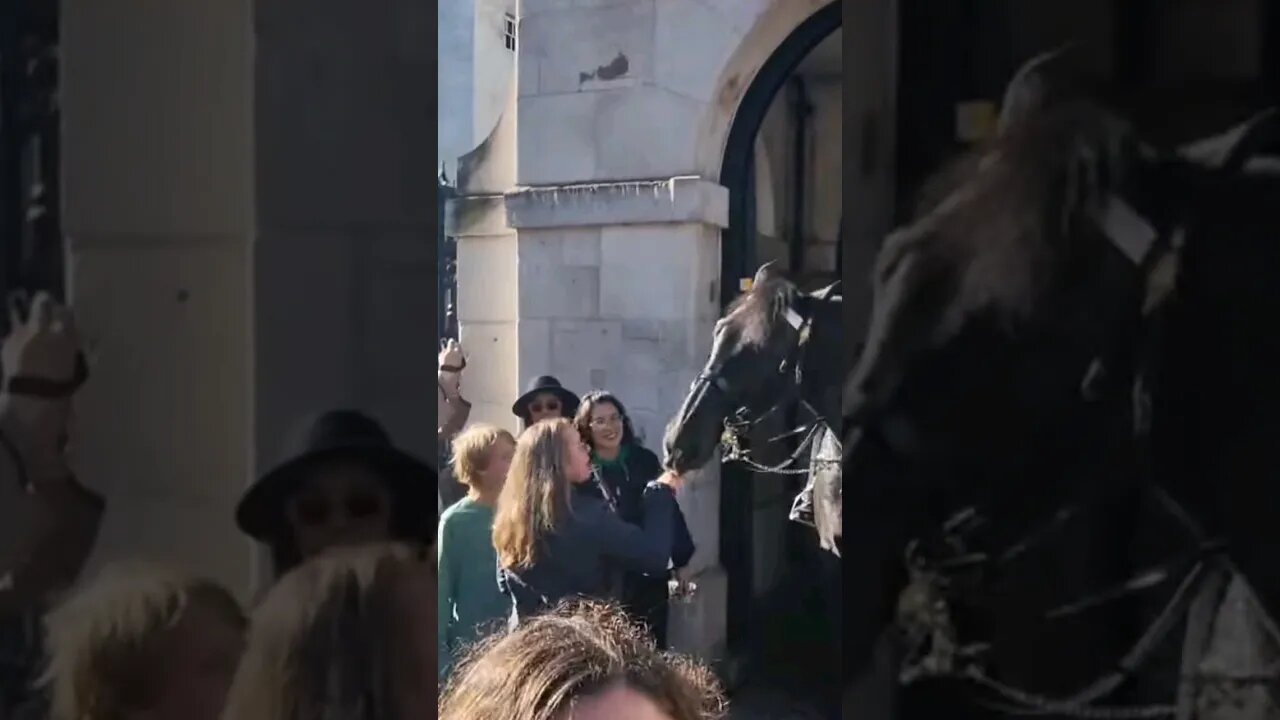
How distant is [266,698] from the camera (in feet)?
1.81

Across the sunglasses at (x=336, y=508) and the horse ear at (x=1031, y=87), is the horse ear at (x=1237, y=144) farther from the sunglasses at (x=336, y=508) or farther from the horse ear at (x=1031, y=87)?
the sunglasses at (x=336, y=508)

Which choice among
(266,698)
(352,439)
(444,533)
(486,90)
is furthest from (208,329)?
(486,90)

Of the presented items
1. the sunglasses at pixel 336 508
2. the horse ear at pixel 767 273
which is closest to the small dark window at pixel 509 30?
the horse ear at pixel 767 273

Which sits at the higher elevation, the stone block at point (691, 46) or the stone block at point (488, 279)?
the stone block at point (691, 46)

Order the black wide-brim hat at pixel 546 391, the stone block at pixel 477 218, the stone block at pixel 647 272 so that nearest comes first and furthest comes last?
the black wide-brim hat at pixel 546 391, the stone block at pixel 647 272, the stone block at pixel 477 218

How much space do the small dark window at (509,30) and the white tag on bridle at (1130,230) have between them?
138cm

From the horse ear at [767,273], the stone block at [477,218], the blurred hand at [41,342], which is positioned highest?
the stone block at [477,218]

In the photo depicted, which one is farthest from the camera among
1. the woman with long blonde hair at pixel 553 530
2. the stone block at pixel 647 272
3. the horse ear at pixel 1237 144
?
the stone block at pixel 647 272

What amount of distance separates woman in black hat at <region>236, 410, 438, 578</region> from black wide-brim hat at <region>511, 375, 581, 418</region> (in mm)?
998

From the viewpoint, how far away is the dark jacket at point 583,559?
1.33 m

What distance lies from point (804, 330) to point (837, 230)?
193mm

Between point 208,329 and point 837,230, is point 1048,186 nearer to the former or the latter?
point 208,329

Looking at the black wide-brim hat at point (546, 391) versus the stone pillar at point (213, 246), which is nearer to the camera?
the stone pillar at point (213, 246)

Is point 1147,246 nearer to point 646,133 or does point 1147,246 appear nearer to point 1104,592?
point 1104,592
